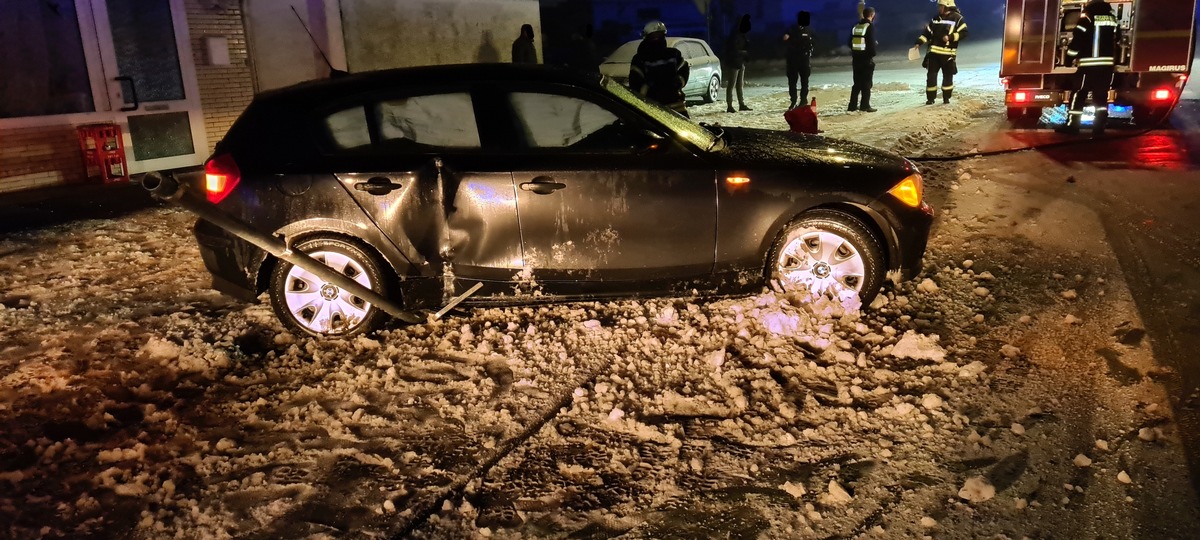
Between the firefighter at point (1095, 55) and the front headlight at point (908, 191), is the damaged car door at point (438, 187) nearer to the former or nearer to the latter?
the front headlight at point (908, 191)

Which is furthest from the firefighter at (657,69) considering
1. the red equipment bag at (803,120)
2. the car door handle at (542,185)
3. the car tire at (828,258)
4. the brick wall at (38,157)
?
the brick wall at (38,157)

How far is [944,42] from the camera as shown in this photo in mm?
14031

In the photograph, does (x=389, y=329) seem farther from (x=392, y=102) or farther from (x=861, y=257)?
(x=861, y=257)

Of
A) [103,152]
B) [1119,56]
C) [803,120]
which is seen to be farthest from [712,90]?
[103,152]

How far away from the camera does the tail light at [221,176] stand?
4551mm

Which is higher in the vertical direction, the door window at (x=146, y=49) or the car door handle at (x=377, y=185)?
the door window at (x=146, y=49)

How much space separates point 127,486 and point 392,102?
7.72 ft

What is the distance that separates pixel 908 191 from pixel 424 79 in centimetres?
285

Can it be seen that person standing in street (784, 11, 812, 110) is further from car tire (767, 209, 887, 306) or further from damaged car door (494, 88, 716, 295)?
damaged car door (494, 88, 716, 295)

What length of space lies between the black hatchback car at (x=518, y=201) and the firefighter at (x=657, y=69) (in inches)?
145

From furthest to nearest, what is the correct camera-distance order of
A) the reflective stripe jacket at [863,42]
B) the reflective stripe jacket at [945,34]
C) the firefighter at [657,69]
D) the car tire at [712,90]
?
the car tire at [712,90], the reflective stripe jacket at [945,34], the reflective stripe jacket at [863,42], the firefighter at [657,69]

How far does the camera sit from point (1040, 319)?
4.71m

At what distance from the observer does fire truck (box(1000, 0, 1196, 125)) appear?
36.8ft

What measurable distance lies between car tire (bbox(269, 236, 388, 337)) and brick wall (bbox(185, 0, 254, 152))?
7300 mm
